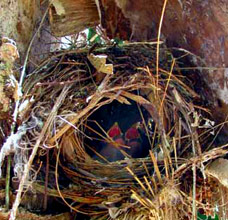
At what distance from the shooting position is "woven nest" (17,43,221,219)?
1440mm

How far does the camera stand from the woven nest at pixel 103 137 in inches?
56.7

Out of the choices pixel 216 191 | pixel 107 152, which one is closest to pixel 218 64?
pixel 216 191

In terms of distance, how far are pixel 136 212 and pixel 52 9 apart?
33.9 inches

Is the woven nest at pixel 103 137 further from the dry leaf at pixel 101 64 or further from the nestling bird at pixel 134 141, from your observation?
the nestling bird at pixel 134 141

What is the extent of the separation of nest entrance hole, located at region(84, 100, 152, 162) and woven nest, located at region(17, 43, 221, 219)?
6.4 inches

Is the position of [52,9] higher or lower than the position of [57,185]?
higher

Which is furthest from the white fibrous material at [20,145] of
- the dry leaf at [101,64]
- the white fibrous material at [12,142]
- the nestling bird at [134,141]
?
the nestling bird at [134,141]

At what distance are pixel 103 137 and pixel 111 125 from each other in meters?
0.46

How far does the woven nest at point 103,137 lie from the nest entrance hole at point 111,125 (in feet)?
0.54

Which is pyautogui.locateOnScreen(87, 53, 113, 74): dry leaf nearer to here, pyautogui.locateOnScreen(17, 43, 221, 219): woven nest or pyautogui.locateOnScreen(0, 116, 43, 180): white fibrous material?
pyautogui.locateOnScreen(17, 43, 221, 219): woven nest

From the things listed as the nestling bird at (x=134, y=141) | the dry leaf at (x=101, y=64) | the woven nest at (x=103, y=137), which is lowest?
the nestling bird at (x=134, y=141)

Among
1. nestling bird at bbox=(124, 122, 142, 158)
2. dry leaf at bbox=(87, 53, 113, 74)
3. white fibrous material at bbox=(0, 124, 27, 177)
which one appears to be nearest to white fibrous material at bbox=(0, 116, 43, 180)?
white fibrous material at bbox=(0, 124, 27, 177)

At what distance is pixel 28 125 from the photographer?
1.43m

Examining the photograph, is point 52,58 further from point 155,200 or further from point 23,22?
point 155,200
